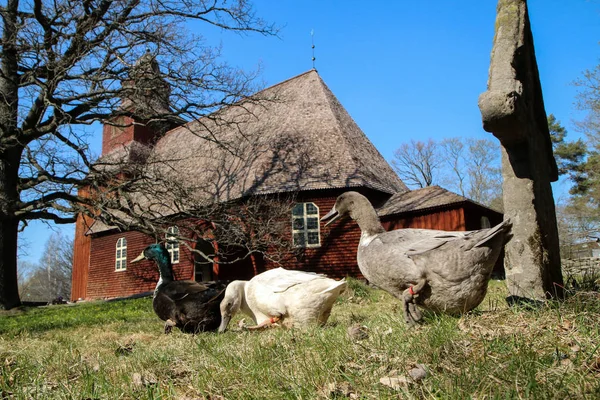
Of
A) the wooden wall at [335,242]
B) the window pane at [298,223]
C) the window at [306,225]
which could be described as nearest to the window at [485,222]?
the wooden wall at [335,242]

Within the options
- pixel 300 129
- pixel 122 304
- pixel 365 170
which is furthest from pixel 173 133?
pixel 122 304

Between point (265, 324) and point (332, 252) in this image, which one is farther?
point (332, 252)

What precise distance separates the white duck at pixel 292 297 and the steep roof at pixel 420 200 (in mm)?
14096

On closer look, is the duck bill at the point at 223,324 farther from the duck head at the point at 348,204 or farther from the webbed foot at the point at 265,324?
the duck head at the point at 348,204

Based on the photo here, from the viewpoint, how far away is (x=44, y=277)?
7075cm

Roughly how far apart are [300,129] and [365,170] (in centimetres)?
384

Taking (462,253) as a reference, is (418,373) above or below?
below

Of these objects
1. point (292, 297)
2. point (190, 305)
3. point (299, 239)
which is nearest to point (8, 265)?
point (299, 239)

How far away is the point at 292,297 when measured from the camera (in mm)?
5285

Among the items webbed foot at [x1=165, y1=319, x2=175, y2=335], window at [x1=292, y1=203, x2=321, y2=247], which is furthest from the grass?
window at [x1=292, y1=203, x2=321, y2=247]

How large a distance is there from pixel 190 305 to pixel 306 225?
1450 cm

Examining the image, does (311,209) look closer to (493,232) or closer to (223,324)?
(223,324)

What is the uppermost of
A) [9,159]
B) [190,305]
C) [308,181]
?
[9,159]

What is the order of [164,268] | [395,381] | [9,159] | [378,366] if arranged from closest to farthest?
[395,381] < [378,366] < [164,268] < [9,159]
